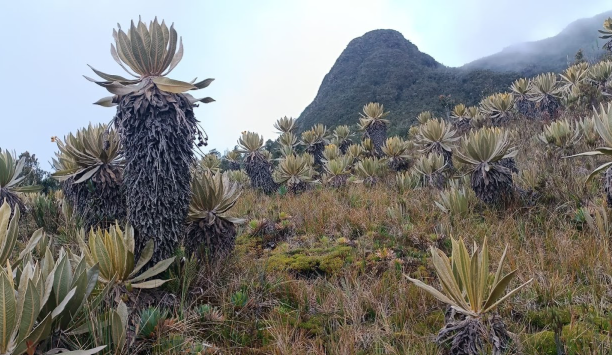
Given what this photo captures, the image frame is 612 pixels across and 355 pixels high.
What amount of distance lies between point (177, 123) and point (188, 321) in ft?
5.11

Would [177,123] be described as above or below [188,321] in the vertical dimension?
above

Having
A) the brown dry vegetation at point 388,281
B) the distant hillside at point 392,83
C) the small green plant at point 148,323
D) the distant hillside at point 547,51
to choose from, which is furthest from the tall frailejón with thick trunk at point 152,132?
the distant hillside at point 547,51

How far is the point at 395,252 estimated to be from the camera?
383 cm

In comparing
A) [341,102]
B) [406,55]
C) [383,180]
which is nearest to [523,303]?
[383,180]

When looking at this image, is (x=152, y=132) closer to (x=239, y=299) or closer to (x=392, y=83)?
(x=239, y=299)

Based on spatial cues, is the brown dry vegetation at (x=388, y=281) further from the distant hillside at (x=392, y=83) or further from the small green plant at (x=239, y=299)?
the distant hillside at (x=392, y=83)

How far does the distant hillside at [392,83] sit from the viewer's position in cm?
2542

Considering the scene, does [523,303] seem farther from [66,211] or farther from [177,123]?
[66,211]

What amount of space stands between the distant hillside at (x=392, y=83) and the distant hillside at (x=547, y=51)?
6339 mm

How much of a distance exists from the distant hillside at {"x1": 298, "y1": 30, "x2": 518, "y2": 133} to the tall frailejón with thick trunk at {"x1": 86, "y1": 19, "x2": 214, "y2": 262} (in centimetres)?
1690

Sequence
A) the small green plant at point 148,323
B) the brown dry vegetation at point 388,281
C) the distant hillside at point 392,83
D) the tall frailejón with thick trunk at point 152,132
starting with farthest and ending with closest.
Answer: the distant hillside at point 392,83 → the tall frailejón with thick trunk at point 152,132 → the brown dry vegetation at point 388,281 → the small green plant at point 148,323

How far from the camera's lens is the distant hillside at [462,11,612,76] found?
35469 mm

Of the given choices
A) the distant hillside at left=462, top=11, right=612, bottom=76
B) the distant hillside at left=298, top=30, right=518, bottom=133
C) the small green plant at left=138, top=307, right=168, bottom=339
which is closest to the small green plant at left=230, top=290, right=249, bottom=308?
the small green plant at left=138, top=307, right=168, bottom=339

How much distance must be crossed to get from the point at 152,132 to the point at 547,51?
49.5m
